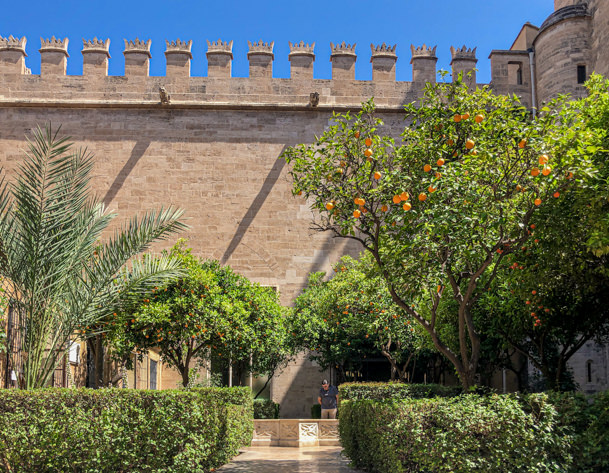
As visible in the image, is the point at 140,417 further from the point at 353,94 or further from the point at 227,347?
the point at 353,94

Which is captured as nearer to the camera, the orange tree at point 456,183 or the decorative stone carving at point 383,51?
the orange tree at point 456,183

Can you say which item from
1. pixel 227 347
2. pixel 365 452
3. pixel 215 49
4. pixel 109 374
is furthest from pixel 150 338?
pixel 215 49

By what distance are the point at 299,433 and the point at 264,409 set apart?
3.81m

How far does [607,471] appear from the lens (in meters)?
5.78

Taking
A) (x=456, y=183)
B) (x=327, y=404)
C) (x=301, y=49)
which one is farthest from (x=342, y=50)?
(x=456, y=183)

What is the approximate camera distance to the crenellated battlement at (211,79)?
19266 millimetres

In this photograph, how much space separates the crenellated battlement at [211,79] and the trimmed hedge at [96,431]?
13267 millimetres

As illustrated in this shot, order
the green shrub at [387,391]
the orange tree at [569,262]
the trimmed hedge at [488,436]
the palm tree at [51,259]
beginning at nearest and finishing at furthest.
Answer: the trimmed hedge at [488,436] → the orange tree at [569,262] → the palm tree at [51,259] → the green shrub at [387,391]

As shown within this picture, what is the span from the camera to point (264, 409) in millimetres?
17766

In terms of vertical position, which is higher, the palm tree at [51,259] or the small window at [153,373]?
the palm tree at [51,259]

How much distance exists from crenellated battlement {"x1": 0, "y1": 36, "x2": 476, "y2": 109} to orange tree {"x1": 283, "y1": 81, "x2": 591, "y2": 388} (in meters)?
11.6

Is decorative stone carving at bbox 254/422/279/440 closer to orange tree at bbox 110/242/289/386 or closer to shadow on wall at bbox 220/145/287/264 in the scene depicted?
orange tree at bbox 110/242/289/386

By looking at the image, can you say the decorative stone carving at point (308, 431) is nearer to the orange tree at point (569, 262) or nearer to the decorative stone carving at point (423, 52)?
the orange tree at point (569, 262)

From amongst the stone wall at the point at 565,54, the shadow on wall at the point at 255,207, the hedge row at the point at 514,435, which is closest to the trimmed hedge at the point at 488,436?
the hedge row at the point at 514,435
